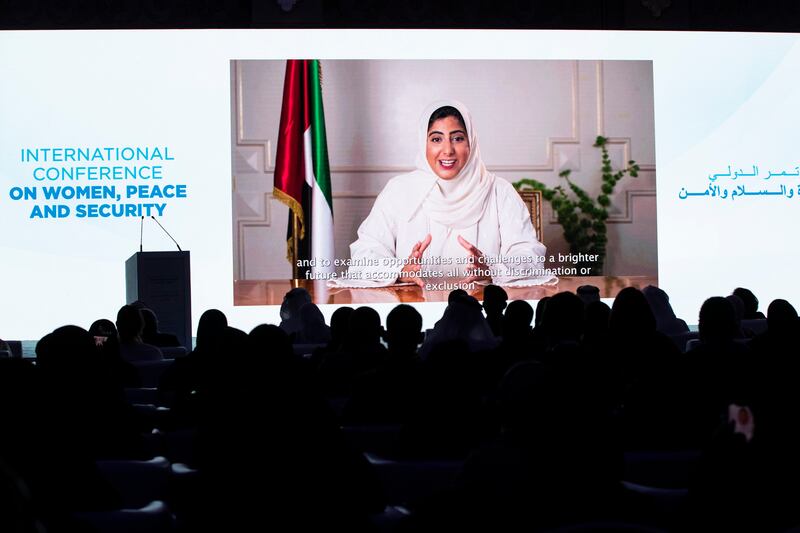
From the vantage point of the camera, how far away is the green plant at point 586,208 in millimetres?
9344

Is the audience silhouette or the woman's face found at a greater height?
the woman's face

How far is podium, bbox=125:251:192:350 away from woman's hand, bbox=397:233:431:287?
8.42 feet

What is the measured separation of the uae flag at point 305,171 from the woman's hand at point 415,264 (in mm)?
692

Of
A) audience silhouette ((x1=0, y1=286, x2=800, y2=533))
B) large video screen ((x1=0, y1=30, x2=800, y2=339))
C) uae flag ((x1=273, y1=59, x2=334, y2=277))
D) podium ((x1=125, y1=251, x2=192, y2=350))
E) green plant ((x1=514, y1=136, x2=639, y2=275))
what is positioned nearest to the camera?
audience silhouette ((x1=0, y1=286, x2=800, y2=533))

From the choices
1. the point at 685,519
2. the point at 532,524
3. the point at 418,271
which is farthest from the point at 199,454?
the point at 418,271

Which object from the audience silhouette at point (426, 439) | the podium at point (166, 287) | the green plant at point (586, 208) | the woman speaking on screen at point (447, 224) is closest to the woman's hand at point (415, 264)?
the woman speaking on screen at point (447, 224)

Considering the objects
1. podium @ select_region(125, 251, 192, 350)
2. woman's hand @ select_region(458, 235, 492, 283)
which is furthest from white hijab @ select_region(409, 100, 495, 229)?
podium @ select_region(125, 251, 192, 350)

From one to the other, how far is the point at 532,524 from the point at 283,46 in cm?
771

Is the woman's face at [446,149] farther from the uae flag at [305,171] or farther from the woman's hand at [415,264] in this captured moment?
the uae flag at [305,171]

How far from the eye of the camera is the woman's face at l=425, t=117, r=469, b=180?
9234 millimetres

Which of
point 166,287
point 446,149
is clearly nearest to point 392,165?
point 446,149

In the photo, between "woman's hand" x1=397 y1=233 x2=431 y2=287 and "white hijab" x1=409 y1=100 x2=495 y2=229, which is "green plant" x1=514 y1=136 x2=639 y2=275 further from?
"woman's hand" x1=397 y1=233 x2=431 y2=287

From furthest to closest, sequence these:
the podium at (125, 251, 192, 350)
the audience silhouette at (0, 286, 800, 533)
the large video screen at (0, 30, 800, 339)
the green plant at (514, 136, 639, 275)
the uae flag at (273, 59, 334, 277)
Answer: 1. the green plant at (514, 136, 639, 275)
2. the uae flag at (273, 59, 334, 277)
3. the large video screen at (0, 30, 800, 339)
4. the podium at (125, 251, 192, 350)
5. the audience silhouette at (0, 286, 800, 533)

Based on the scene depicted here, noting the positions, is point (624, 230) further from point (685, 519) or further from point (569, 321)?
point (685, 519)
